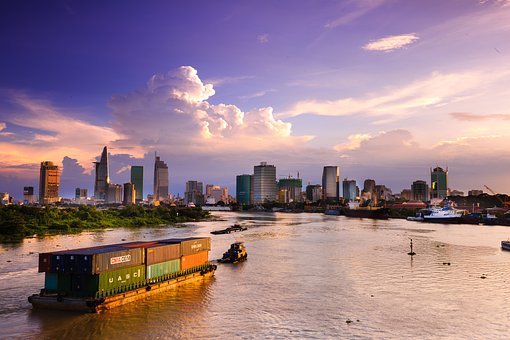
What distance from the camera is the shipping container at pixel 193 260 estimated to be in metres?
57.1

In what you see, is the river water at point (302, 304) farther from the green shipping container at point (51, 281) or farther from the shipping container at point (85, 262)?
the shipping container at point (85, 262)

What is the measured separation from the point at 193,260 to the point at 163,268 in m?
7.78

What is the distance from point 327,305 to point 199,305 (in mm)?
14343

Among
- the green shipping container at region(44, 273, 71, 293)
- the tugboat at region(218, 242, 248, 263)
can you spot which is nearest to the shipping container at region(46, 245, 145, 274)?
the green shipping container at region(44, 273, 71, 293)

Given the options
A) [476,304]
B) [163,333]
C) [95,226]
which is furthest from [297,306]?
[95,226]

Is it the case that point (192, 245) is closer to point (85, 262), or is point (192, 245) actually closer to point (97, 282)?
point (97, 282)

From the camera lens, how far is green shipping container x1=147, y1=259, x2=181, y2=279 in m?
49.4

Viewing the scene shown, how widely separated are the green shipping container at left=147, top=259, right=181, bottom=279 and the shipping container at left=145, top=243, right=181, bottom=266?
51 centimetres

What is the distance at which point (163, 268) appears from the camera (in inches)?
2050

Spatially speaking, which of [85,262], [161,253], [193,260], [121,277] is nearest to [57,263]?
[85,262]

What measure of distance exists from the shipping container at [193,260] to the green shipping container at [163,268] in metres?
1.11

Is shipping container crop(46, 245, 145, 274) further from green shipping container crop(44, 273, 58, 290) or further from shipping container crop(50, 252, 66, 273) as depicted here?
green shipping container crop(44, 273, 58, 290)

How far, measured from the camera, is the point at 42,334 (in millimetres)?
36156

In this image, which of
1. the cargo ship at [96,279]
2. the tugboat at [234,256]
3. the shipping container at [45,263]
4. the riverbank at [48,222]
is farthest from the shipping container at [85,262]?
the riverbank at [48,222]
